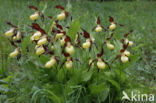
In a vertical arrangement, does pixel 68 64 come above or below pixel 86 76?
above

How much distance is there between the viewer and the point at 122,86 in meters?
1.53

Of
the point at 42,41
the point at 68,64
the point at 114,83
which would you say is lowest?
the point at 114,83

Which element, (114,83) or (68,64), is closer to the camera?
(68,64)

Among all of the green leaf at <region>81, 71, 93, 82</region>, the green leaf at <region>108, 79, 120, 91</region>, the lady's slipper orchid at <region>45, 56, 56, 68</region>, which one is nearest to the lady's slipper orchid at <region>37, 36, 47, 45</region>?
the lady's slipper orchid at <region>45, 56, 56, 68</region>

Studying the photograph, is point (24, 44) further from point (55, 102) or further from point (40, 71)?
point (55, 102)

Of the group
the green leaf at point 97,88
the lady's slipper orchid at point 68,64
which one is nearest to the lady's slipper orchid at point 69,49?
the lady's slipper orchid at point 68,64

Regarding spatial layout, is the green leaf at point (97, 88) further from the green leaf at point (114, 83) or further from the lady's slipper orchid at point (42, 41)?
the lady's slipper orchid at point (42, 41)

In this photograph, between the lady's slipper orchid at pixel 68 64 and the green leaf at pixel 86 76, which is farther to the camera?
the green leaf at pixel 86 76

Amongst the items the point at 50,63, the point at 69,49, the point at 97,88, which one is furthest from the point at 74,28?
the point at 97,88

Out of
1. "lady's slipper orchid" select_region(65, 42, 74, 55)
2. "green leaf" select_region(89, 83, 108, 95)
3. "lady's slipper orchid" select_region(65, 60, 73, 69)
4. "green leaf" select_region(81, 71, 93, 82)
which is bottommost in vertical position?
"green leaf" select_region(89, 83, 108, 95)

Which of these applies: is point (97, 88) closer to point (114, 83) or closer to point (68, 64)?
point (114, 83)

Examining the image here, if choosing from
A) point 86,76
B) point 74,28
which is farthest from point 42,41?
point 86,76

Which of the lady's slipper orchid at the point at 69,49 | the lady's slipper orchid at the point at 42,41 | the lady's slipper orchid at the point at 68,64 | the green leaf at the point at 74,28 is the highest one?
the green leaf at the point at 74,28

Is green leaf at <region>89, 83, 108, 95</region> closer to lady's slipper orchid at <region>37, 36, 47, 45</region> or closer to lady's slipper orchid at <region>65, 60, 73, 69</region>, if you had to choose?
lady's slipper orchid at <region>65, 60, 73, 69</region>
